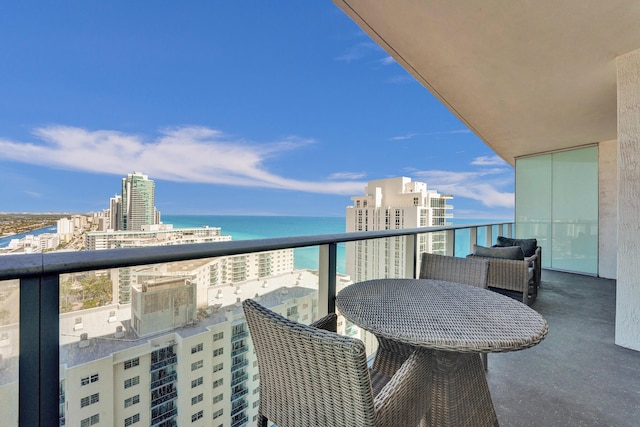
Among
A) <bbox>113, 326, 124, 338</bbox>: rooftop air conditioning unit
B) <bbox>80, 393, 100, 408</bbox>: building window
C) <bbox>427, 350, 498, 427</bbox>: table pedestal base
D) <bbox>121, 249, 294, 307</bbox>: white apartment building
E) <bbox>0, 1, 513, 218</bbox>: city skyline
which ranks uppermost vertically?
<bbox>0, 1, 513, 218</bbox>: city skyline

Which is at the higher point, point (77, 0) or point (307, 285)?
point (77, 0)

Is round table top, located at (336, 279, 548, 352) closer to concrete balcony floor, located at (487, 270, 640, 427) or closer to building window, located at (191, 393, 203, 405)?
building window, located at (191, 393, 203, 405)

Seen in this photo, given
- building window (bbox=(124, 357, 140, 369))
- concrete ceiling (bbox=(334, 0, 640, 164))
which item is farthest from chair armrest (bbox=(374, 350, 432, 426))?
concrete ceiling (bbox=(334, 0, 640, 164))

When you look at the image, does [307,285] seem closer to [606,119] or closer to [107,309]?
[107,309]

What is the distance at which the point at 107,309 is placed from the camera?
3.25 ft

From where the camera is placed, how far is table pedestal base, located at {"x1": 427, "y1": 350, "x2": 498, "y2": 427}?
130cm

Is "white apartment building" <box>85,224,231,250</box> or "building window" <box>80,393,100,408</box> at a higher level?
"white apartment building" <box>85,224,231,250</box>

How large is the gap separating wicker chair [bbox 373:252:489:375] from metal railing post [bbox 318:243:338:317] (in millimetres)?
375

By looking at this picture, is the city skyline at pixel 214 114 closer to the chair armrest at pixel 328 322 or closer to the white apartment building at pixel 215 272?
the chair armrest at pixel 328 322

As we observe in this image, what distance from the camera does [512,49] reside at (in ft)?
9.25

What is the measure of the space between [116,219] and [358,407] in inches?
298

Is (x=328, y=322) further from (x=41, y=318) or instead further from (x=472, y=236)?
(x=472, y=236)

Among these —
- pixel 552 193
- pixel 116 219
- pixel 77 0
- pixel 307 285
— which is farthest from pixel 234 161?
pixel 307 285

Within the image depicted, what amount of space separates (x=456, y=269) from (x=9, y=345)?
223 cm
